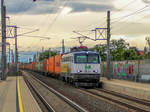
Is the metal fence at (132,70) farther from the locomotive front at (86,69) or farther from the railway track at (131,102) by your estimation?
the railway track at (131,102)

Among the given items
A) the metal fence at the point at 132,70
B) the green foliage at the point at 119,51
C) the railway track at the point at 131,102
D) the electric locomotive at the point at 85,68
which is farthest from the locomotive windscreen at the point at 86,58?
the green foliage at the point at 119,51

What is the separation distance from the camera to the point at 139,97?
1584 cm

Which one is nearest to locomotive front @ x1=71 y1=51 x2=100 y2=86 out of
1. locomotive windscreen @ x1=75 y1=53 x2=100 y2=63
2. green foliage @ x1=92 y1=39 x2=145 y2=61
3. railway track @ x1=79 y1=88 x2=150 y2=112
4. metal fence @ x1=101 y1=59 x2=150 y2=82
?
locomotive windscreen @ x1=75 y1=53 x2=100 y2=63

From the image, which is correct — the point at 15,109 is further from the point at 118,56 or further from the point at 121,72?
the point at 118,56

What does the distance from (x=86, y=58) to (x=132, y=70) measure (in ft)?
23.3

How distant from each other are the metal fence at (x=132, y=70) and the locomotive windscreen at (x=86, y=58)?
4.86m

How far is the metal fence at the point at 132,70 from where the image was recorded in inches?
943

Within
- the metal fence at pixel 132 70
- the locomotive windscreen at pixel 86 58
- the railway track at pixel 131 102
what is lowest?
the railway track at pixel 131 102

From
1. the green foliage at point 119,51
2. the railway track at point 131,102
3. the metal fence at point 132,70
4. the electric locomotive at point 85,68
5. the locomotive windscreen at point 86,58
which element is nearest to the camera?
the railway track at point 131,102

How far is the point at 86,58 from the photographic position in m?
22.1

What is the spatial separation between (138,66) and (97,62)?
555 centimetres

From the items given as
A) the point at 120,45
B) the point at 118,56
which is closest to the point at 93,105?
the point at 118,56

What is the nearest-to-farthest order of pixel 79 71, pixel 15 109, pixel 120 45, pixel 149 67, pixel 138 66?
pixel 15 109 → pixel 79 71 → pixel 149 67 → pixel 138 66 → pixel 120 45

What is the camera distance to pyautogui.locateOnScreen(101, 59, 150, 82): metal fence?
943 inches
